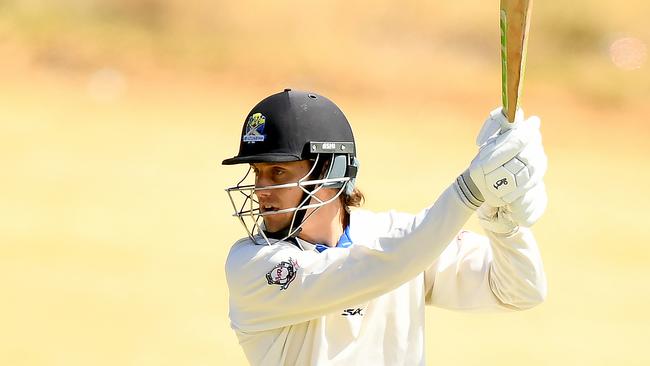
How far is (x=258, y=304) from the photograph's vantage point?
3.50m

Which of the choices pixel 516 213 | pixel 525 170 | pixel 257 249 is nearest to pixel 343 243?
pixel 257 249

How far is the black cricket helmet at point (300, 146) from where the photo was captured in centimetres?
354

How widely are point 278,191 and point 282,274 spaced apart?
28 centimetres

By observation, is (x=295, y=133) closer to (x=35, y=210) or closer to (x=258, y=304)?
(x=258, y=304)

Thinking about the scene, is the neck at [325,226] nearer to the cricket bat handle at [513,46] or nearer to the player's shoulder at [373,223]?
the player's shoulder at [373,223]

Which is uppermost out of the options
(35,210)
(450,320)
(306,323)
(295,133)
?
(295,133)

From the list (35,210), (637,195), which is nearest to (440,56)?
(637,195)

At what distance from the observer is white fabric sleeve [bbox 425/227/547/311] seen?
3328mm

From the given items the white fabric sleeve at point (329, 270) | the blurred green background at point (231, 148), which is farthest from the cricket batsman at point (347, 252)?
the blurred green background at point (231, 148)

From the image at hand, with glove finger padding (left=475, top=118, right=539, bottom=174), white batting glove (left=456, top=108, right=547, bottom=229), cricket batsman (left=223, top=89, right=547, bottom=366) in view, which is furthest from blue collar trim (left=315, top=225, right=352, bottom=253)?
glove finger padding (left=475, top=118, right=539, bottom=174)

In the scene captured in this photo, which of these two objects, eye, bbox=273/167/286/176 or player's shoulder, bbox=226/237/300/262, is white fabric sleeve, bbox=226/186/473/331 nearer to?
player's shoulder, bbox=226/237/300/262

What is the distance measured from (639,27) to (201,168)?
925 cm

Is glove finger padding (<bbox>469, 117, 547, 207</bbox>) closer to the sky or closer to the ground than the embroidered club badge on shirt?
closer to the sky

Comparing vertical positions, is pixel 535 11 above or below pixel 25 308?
above
